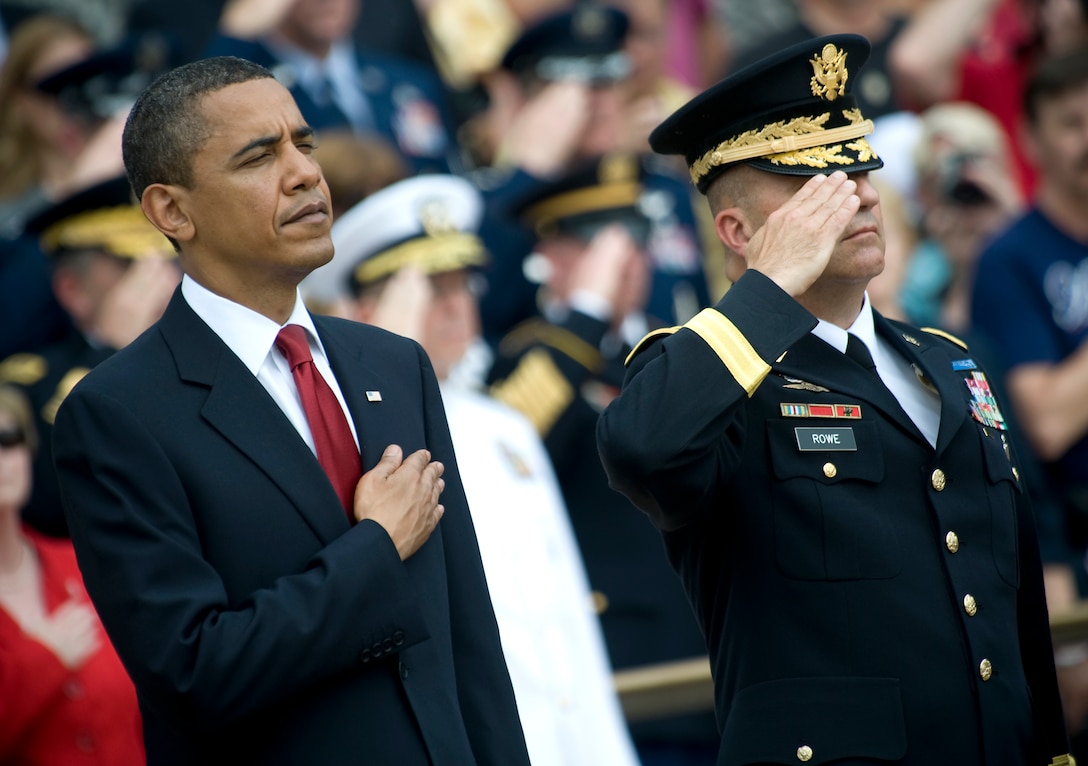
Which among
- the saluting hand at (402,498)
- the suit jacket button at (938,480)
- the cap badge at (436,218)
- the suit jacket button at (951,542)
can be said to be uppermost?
the cap badge at (436,218)

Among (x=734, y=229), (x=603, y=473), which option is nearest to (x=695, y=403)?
(x=734, y=229)

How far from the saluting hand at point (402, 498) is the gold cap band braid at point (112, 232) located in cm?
277

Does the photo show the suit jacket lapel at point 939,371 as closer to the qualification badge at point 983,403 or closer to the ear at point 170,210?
the qualification badge at point 983,403

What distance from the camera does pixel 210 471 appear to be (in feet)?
9.13

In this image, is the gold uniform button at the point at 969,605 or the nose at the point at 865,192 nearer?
the gold uniform button at the point at 969,605

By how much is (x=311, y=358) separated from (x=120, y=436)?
1.34ft

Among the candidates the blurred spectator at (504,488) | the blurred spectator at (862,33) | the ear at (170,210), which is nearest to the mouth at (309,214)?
the ear at (170,210)

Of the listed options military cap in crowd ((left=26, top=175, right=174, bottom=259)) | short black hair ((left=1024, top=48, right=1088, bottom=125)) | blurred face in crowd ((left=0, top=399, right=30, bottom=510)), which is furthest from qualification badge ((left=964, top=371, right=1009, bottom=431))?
military cap in crowd ((left=26, top=175, right=174, bottom=259))

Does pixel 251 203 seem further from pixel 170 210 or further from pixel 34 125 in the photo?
pixel 34 125

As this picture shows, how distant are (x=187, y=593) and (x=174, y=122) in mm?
851

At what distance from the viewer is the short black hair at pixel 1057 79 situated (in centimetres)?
595

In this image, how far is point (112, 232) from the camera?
550cm

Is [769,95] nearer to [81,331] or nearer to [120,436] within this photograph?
[120,436]

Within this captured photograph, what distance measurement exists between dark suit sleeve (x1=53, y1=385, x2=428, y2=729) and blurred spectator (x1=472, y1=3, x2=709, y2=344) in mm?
3642
